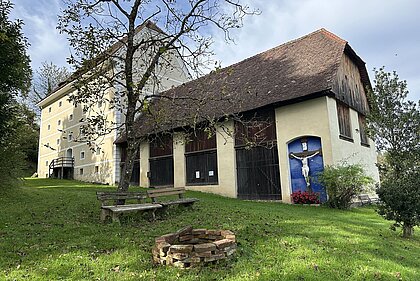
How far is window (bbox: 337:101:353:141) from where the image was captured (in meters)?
14.5

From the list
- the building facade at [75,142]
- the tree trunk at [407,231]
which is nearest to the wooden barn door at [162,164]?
the building facade at [75,142]

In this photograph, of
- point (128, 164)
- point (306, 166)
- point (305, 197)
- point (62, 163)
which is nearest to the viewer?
point (128, 164)

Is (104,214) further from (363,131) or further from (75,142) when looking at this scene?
(75,142)

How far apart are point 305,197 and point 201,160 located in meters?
6.93

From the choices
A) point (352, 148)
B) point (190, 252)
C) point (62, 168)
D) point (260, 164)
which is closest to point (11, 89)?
point (190, 252)

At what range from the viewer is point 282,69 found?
55.0 ft

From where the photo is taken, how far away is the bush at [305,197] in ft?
43.1

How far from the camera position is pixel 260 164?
15242mm

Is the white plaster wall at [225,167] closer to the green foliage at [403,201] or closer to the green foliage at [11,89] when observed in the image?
the green foliage at [11,89]

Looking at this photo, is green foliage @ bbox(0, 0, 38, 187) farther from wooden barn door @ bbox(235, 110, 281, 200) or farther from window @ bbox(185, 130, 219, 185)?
wooden barn door @ bbox(235, 110, 281, 200)

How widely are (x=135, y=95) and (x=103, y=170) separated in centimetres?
1810

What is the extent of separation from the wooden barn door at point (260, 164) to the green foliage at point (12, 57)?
9591mm

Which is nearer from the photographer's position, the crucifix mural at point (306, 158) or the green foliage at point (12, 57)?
the green foliage at point (12, 57)

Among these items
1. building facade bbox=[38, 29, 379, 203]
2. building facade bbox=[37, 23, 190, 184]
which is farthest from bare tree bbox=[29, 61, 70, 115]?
building facade bbox=[38, 29, 379, 203]
